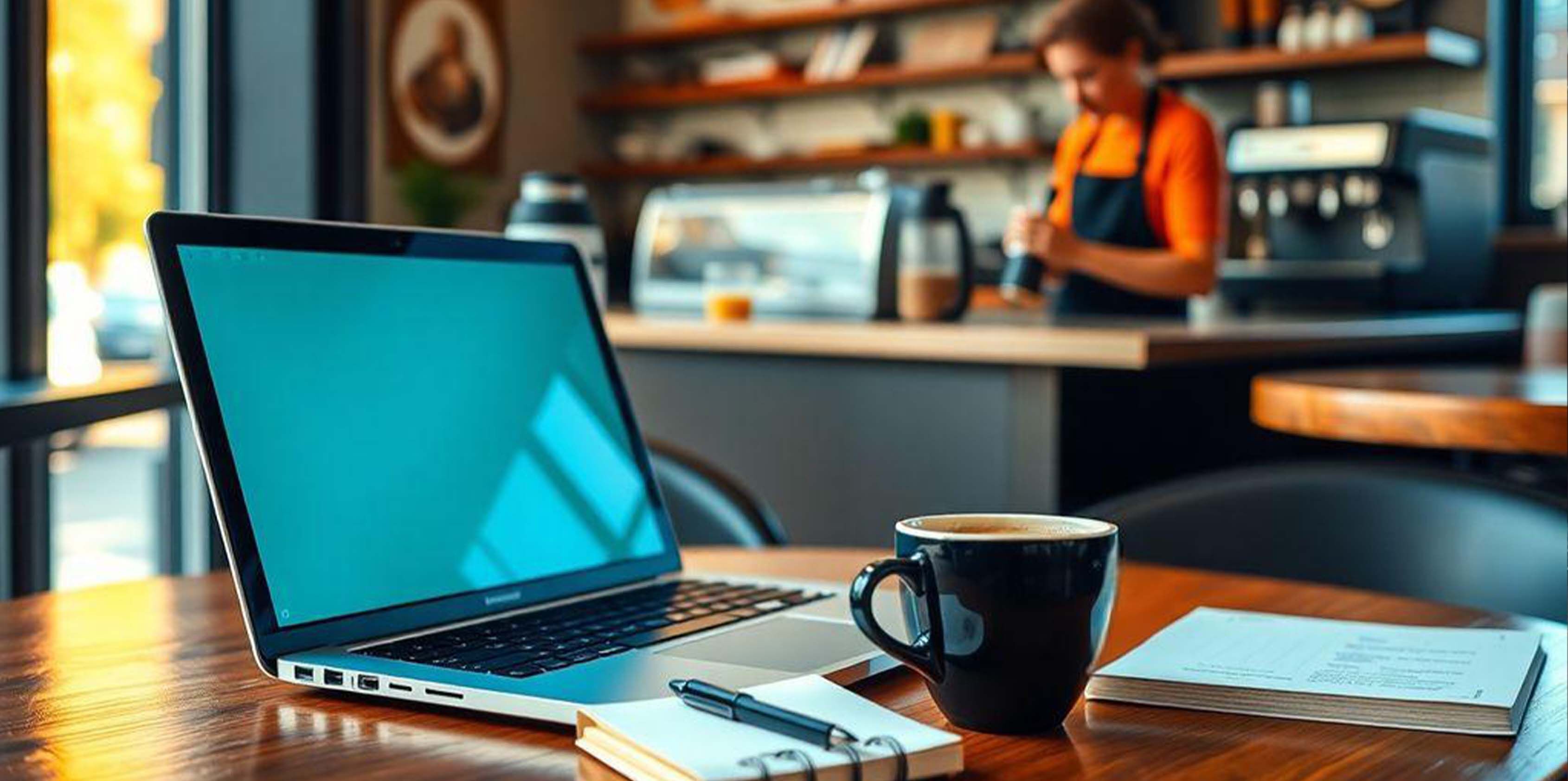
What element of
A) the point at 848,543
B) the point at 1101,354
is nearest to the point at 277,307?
the point at 1101,354

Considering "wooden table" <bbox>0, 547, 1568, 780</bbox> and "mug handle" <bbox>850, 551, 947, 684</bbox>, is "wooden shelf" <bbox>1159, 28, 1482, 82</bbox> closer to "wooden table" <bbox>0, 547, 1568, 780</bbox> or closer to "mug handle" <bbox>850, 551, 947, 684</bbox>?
"wooden table" <bbox>0, 547, 1568, 780</bbox>

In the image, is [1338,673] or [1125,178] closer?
[1338,673]

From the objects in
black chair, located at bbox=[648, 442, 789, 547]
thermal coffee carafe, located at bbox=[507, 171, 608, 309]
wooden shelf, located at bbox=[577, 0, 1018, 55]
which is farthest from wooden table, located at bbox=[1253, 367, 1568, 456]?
wooden shelf, located at bbox=[577, 0, 1018, 55]

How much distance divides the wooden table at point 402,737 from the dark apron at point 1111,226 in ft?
8.27

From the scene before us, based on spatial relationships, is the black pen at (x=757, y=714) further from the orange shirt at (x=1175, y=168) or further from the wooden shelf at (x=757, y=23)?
the wooden shelf at (x=757, y=23)

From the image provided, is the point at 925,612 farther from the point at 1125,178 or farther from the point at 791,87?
the point at 791,87

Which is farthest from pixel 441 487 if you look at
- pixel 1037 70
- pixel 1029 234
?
pixel 1037 70

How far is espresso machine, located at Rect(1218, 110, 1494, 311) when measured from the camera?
3969mm

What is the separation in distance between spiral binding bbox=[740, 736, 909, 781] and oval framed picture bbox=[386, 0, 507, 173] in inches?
203

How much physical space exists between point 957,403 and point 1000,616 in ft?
6.40

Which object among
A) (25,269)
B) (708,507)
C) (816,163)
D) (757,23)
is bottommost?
(708,507)

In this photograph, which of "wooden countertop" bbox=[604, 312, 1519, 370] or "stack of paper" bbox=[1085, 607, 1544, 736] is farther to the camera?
"wooden countertop" bbox=[604, 312, 1519, 370]

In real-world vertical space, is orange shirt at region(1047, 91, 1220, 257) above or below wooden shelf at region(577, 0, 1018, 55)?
below

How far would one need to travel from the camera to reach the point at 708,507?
4.99ft
